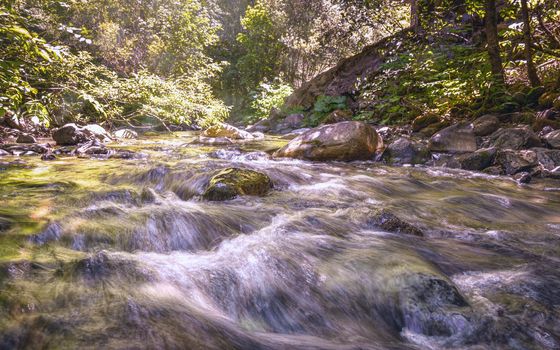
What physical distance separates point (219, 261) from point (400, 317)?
1140 millimetres

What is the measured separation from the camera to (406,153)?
6645 mm

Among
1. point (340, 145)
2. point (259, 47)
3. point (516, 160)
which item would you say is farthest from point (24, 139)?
point (259, 47)

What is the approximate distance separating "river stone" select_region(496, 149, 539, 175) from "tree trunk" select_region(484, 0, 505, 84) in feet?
7.73

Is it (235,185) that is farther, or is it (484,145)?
(484,145)

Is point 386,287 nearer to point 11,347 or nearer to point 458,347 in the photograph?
point 458,347

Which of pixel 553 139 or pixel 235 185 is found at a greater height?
pixel 553 139

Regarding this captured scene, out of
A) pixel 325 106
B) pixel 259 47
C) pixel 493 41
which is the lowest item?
pixel 325 106

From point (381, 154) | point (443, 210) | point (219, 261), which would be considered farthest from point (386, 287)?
point (381, 154)

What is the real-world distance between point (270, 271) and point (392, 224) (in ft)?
4.31

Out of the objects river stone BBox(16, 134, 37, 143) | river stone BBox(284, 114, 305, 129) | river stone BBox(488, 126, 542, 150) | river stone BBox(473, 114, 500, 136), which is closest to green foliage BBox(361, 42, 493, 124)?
river stone BBox(473, 114, 500, 136)

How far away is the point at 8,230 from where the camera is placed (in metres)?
2.41

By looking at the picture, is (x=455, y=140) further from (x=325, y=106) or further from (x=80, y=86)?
(x=325, y=106)

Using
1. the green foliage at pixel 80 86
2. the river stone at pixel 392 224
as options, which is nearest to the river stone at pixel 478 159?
the river stone at pixel 392 224

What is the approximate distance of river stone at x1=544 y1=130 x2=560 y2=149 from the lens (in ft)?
17.4
